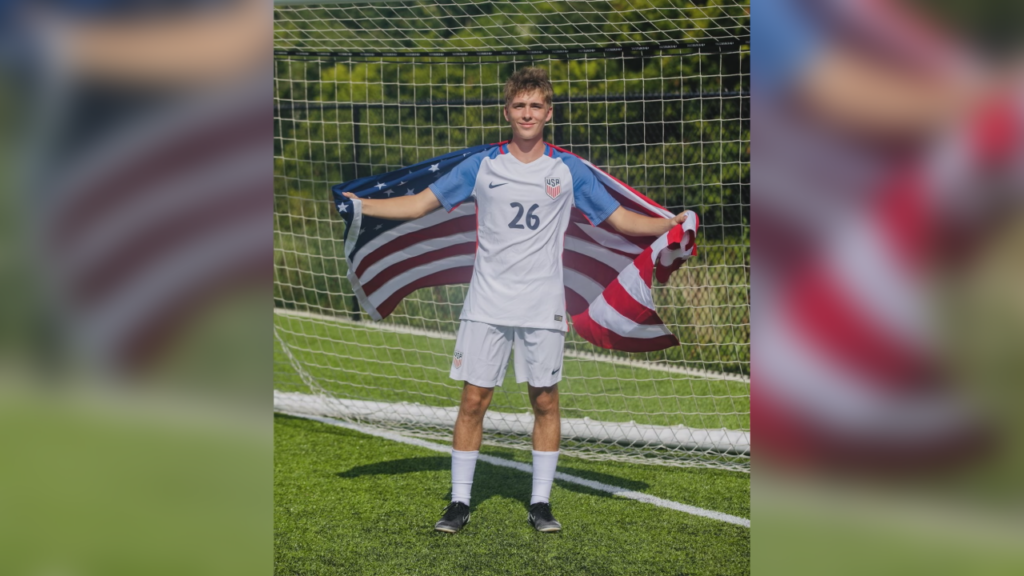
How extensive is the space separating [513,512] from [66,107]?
262 cm

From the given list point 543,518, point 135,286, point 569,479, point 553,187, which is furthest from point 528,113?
point 135,286

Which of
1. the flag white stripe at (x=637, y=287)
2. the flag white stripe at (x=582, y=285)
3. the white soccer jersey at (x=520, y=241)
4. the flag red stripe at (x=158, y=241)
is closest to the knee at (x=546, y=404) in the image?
the white soccer jersey at (x=520, y=241)

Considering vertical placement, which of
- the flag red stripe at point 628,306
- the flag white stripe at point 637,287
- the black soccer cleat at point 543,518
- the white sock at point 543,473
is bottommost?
the black soccer cleat at point 543,518

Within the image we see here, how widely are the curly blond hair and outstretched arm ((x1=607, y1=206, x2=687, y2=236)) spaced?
570 millimetres

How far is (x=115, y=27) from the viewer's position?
196 centimetres

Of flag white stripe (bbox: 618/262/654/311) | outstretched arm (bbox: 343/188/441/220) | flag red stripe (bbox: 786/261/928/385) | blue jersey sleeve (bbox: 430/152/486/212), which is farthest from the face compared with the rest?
flag red stripe (bbox: 786/261/928/385)

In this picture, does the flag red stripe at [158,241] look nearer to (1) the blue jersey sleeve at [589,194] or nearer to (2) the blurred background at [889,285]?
(2) the blurred background at [889,285]

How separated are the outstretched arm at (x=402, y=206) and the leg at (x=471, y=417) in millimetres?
732

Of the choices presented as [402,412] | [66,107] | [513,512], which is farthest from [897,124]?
[402,412]

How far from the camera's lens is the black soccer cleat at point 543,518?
3.78 m

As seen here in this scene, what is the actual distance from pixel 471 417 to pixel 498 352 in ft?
0.93

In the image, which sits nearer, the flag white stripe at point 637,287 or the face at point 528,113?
the face at point 528,113

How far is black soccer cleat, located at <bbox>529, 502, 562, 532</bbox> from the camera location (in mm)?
3781

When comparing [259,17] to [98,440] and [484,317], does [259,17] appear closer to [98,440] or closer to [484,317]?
[98,440]
